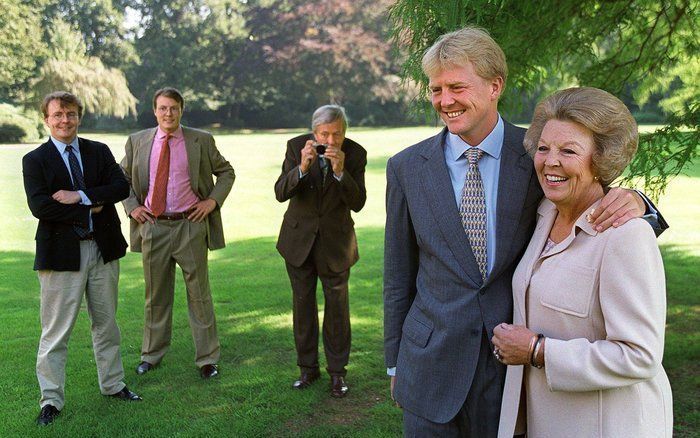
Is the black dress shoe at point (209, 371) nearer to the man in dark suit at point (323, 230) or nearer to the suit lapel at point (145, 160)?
the man in dark suit at point (323, 230)

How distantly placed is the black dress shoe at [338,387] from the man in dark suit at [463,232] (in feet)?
8.93

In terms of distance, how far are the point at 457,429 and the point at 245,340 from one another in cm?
443

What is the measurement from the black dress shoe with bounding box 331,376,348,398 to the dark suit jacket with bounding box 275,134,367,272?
0.81 meters

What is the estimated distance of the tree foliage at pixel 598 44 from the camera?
3.95 m

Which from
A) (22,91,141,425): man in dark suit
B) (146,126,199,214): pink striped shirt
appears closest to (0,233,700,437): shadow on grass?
(22,91,141,425): man in dark suit

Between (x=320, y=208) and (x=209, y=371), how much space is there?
1641 mm

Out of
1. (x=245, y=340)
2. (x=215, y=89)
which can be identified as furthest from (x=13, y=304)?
(x=215, y=89)

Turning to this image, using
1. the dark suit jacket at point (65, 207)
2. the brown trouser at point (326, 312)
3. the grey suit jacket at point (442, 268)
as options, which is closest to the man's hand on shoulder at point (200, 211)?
the dark suit jacket at point (65, 207)

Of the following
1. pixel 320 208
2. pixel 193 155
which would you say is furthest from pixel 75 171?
pixel 320 208

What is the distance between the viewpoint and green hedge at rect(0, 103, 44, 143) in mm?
16672

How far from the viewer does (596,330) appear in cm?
213

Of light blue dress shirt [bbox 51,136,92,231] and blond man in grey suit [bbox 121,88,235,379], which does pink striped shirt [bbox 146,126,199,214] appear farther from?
light blue dress shirt [bbox 51,136,92,231]

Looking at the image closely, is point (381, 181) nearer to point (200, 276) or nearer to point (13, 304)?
point (13, 304)

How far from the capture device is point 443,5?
3.76 metres
